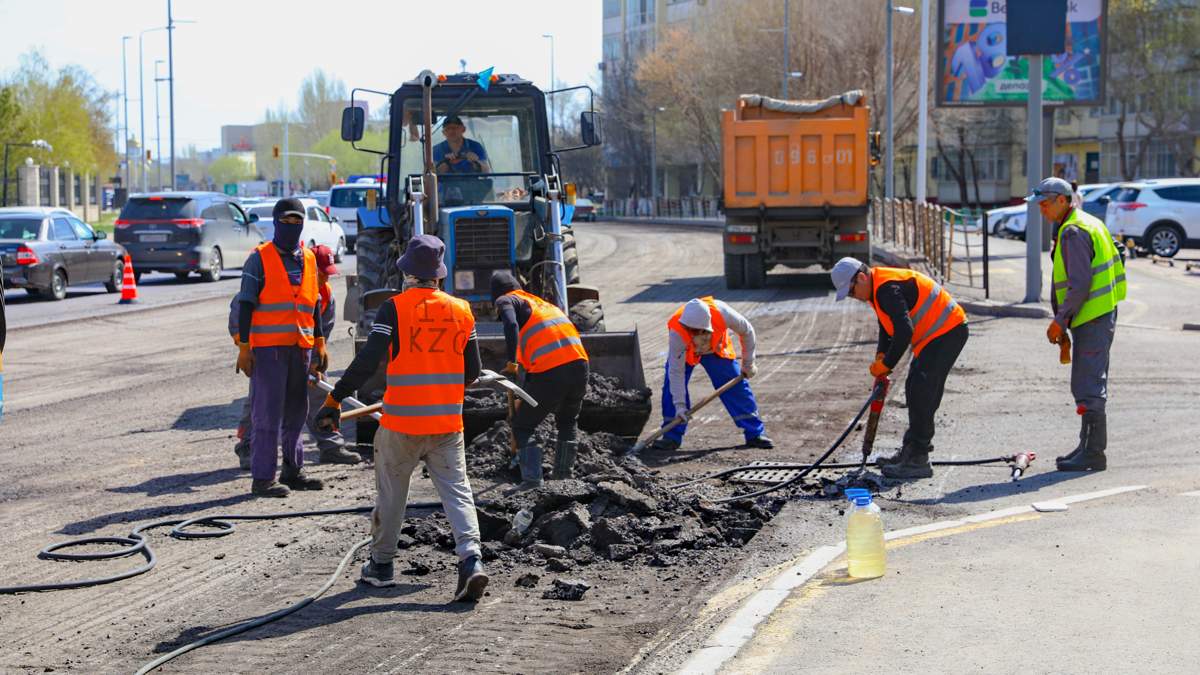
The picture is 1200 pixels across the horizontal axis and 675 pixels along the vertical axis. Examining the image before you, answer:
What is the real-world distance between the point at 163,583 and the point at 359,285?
7.72 metres

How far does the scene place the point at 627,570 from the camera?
7.25 m

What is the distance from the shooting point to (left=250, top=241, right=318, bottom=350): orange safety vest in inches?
351

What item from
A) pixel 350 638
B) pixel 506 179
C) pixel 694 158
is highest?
pixel 694 158

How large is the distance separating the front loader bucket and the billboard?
23.4 metres

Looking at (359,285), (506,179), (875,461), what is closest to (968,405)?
(875,461)

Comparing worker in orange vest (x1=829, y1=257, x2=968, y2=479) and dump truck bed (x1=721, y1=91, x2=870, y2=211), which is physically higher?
dump truck bed (x1=721, y1=91, x2=870, y2=211)

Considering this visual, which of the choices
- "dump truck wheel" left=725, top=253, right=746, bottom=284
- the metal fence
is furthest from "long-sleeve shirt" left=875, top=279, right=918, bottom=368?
"dump truck wheel" left=725, top=253, right=746, bottom=284

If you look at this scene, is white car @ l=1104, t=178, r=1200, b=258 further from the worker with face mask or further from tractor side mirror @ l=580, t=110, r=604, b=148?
the worker with face mask

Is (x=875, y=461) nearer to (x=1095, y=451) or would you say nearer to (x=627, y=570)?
(x=1095, y=451)

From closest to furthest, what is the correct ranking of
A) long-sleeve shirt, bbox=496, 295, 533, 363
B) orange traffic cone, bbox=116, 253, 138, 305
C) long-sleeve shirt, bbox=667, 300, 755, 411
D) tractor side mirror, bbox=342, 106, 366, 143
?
long-sleeve shirt, bbox=496, 295, 533, 363 → long-sleeve shirt, bbox=667, 300, 755, 411 → tractor side mirror, bbox=342, 106, 366, 143 → orange traffic cone, bbox=116, 253, 138, 305

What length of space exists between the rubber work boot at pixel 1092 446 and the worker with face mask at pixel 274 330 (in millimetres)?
4915

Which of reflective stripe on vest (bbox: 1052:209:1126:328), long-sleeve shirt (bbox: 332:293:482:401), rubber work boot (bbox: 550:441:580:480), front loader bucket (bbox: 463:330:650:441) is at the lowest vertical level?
rubber work boot (bbox: 550:441:580:480)

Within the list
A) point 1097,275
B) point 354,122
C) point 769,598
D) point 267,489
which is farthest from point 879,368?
point 354,122

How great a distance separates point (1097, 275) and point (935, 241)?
17299mm
